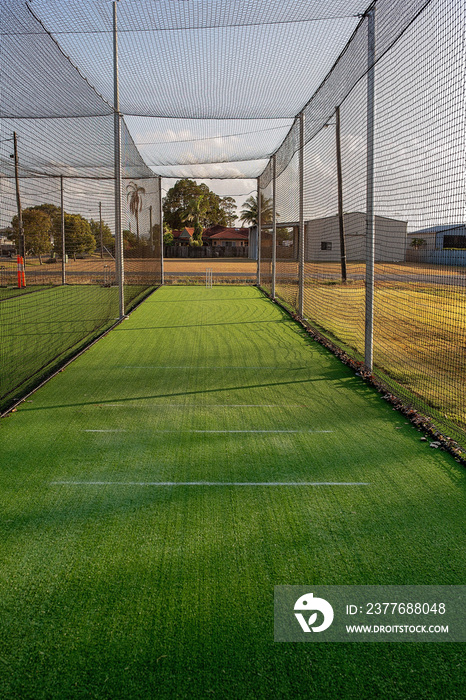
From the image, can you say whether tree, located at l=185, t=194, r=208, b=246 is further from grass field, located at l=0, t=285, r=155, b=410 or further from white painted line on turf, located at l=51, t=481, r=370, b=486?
white painted line on turf, located at l=51, t=481, r=370, b=486

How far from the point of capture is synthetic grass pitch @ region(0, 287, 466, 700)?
159cm

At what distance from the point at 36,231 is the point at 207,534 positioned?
12.1 m

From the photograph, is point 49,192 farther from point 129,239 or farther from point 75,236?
point 75,236

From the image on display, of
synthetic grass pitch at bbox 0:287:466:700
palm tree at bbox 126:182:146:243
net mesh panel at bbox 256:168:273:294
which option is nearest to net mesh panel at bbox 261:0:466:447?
synthetic grass pitch at bbox 0:287:466:700

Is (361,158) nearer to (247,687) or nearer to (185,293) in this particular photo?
(247,687)

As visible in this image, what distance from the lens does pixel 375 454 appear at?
10.5 ft

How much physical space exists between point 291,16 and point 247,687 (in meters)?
5.63

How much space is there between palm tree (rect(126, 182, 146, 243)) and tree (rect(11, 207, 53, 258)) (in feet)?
8.27

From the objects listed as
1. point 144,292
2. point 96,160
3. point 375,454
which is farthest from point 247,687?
point 144,292

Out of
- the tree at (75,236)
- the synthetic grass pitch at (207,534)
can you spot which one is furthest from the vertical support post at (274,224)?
the synthetic grass pitch at (207,534)

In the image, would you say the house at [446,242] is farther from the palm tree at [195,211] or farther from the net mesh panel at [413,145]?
the palm tree at [195,211]

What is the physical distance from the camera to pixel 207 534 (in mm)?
2318

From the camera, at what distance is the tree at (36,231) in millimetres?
12922

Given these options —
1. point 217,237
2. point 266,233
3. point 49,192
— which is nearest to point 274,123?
point 49,192
